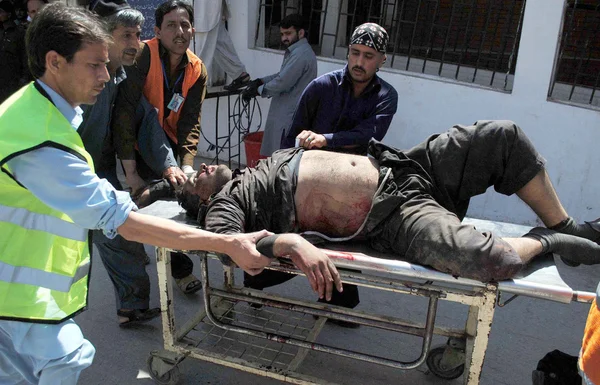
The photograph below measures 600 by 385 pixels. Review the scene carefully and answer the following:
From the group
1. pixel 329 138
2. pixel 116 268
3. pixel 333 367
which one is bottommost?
pixel 333 367

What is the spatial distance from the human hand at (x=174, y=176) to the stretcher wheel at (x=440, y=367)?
1603 mm

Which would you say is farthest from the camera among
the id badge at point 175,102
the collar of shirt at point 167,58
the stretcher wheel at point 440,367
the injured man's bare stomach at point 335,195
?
the id badge at point 175,102

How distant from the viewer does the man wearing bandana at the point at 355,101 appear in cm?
309

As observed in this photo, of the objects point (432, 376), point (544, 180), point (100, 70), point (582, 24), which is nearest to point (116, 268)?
point (100, 70)

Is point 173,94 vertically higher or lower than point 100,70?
lower

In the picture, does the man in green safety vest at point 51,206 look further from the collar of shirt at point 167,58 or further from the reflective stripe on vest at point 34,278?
the collar of shirt at point 167,58

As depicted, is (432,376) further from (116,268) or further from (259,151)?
(259,151)

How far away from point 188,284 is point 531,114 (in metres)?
2.85

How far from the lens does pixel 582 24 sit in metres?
5.39

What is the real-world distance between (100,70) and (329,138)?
144 cm

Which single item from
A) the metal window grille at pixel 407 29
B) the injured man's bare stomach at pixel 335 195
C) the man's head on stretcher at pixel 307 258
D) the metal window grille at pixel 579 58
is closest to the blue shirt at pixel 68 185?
the man's head on stretcher at pixel 307 258

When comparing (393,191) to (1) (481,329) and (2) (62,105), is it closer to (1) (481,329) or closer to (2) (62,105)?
→ (1) (481,329)

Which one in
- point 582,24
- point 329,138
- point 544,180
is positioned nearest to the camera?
point 544,180

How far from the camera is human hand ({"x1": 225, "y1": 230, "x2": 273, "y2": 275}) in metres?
2.06
